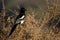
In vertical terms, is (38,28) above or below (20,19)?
below

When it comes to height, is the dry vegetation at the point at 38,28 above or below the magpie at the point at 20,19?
below

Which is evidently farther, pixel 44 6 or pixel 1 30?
pixel 44 6

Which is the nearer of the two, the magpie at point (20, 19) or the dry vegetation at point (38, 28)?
the magpie at point (20, 19)

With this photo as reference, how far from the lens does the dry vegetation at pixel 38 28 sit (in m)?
11.6

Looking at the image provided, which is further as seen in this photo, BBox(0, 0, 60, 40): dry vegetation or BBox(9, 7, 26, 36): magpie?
BBox(0, 0, 60, 40): dry vegetation

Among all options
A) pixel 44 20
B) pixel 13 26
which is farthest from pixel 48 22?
pixel 13 26

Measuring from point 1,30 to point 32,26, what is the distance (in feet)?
2.28

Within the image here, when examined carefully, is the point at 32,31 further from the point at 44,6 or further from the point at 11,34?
the point at 44,6

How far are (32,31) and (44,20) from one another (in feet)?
1.67

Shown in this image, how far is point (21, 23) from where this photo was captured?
11.4 meters

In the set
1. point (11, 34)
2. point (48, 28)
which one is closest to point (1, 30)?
point (11, 34)

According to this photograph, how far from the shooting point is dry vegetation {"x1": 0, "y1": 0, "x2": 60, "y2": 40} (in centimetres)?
1157

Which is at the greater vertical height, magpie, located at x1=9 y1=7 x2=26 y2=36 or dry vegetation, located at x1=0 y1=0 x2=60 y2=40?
magpie, located at x1=9 y1=7 x2=26 y2=36

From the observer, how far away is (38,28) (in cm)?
1170
